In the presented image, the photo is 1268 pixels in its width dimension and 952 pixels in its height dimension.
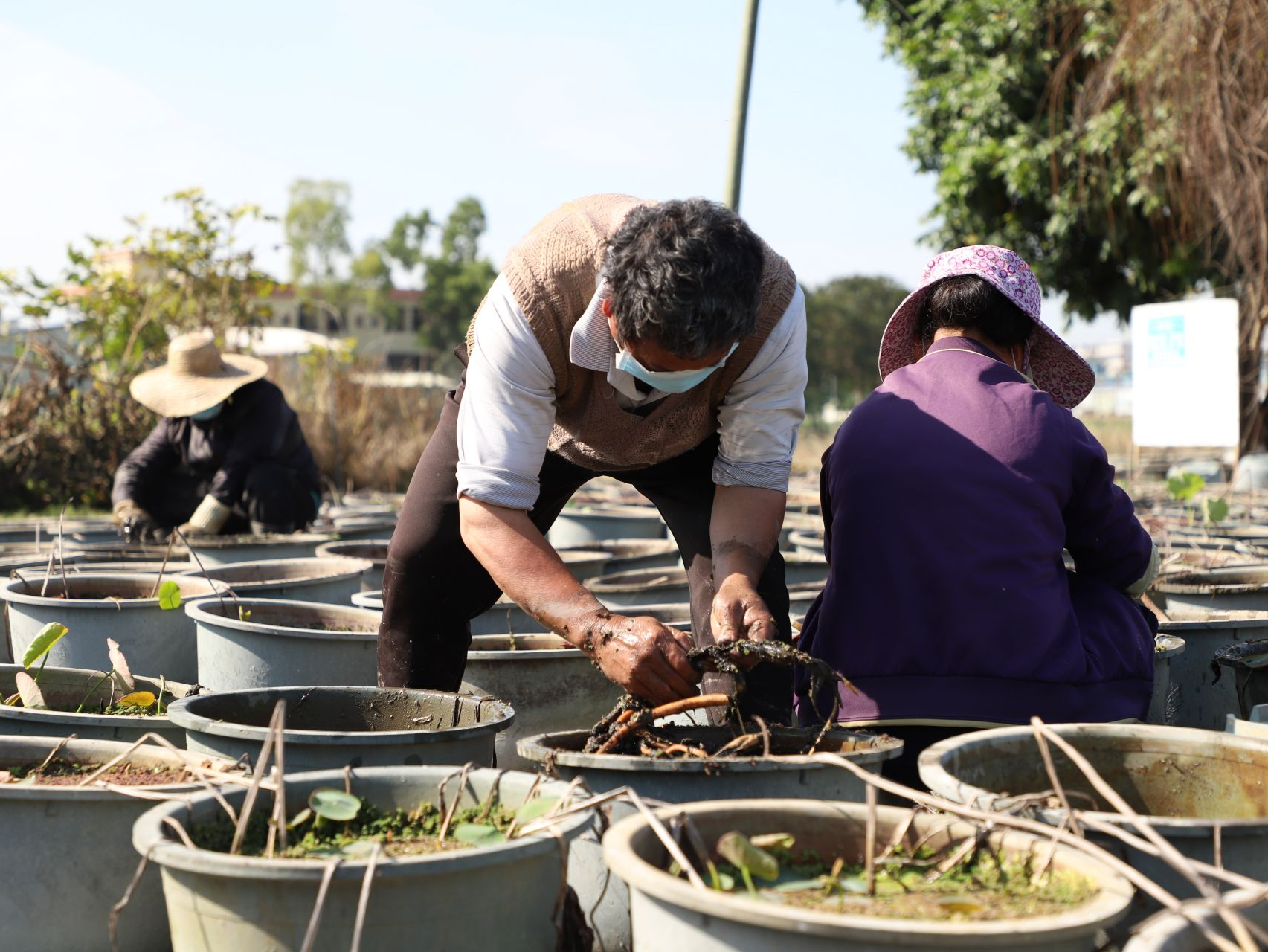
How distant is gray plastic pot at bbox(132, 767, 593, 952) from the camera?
1392 mm

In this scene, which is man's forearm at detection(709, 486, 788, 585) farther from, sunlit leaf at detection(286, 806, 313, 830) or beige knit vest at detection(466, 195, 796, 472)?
sunlit leaf at detection(286, 806, 313, 830)

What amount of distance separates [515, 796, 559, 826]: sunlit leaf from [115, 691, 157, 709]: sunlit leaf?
124cm

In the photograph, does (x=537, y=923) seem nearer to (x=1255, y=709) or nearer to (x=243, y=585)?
(x=1255, y=709)

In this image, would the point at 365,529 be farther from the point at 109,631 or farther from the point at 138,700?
the point at 138,700

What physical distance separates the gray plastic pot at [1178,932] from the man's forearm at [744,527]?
1225 mm

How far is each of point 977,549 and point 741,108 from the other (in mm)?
5548

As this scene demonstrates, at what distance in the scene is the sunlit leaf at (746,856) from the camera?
4.49ft

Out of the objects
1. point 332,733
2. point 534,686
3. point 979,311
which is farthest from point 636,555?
point 332,733

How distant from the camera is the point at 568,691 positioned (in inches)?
108

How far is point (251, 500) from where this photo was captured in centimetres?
533

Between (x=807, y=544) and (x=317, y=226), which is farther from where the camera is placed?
(x=317, y=226)

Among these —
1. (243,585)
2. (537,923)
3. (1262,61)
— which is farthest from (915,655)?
(1262,61)

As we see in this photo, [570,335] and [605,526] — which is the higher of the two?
[570,335]

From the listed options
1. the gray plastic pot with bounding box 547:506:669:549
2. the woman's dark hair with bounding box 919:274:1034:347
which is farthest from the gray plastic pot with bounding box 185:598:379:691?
the gray plastic pot with bounding box 547:506:669:549
